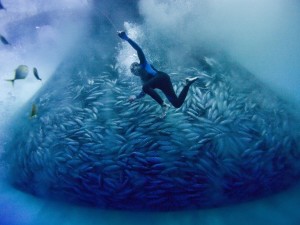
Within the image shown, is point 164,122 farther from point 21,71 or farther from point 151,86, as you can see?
point 21,71

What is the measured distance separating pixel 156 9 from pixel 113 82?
2126 mm

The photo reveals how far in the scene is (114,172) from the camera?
18.1 ft

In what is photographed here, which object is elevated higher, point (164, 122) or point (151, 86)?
point (151, 86)

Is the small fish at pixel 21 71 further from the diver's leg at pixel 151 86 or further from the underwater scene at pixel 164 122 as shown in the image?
the diver's leg at pixel 151 86

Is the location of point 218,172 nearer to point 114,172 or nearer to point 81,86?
point 114,172

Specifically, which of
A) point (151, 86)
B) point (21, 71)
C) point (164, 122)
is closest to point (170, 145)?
point (164, 122)

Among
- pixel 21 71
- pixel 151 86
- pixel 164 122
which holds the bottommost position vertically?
pixel 21 71

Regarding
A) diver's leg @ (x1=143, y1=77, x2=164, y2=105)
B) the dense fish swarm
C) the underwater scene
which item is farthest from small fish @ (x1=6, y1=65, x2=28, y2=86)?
diver's leg @ (x1=143, y1=77, x2=164, y2=105)

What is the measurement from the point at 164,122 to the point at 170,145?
478 mm

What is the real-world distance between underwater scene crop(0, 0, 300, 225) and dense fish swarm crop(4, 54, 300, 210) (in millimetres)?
23

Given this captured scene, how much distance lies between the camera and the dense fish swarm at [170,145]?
17.6 ft

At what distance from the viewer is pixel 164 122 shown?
5.51 metres

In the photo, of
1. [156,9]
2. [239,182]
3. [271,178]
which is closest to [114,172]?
[239,182]

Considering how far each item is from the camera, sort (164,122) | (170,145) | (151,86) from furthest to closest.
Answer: (164,122)
(170,145)
(151,86)
